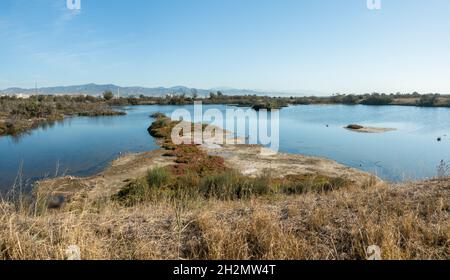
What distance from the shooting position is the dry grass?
296 cm

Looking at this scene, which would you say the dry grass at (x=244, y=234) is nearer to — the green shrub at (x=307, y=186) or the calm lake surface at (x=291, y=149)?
the green shrub at (x=307, y=186)

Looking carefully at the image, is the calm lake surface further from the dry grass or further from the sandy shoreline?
the dry grass

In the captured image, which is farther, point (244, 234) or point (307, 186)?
point (307, 186)

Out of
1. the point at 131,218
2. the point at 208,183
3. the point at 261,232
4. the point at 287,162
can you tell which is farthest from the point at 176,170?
the point at 261,232

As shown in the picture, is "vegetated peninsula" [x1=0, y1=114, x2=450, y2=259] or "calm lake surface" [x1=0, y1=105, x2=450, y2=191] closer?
"vegetated peninsula" [x1=0, y1=114, x2=450, y2=259]

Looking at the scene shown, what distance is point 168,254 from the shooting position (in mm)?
3129

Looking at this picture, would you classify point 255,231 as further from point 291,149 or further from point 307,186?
point 291,149

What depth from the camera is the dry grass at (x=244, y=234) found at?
2.96 m

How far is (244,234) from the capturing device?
11.0 feet

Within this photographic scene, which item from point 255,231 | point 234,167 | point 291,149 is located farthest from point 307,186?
point 291,149

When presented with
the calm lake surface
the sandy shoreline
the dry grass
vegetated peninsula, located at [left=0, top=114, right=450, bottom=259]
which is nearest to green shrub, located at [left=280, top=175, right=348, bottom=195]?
the sandy shoreline

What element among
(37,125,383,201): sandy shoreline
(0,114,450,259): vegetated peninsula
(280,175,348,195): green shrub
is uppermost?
(0,114,450,259): vegetated peninsula

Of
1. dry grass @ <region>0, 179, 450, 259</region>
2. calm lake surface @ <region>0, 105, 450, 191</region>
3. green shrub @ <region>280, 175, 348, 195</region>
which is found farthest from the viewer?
calm lake surface @ <region>0, 105, 450, 191</region>

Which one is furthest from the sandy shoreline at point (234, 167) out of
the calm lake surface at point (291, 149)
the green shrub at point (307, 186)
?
the green shrub at point (307, 186)
